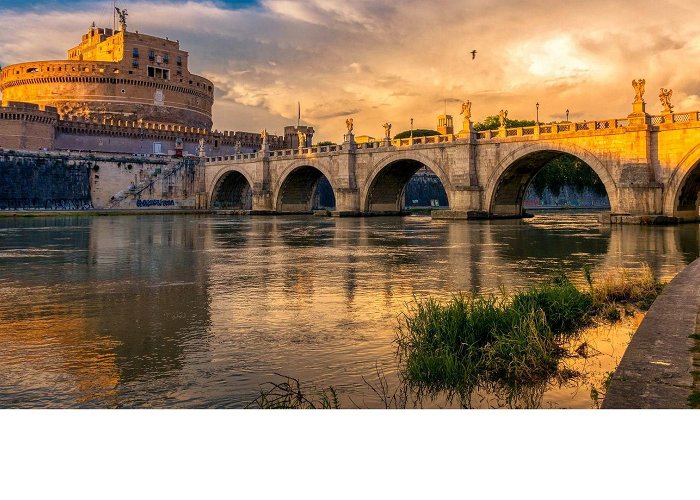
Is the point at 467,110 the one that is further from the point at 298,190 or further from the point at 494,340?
Result: the point at 494,340

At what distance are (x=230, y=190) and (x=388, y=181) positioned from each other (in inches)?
962

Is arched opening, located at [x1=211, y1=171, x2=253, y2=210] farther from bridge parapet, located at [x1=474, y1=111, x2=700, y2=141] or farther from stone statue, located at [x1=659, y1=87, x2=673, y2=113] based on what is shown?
stone statue, located at [x1=659, y1=87, x2=673, y2=113]

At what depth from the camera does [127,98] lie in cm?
7838

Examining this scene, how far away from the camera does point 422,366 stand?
576 centimetres

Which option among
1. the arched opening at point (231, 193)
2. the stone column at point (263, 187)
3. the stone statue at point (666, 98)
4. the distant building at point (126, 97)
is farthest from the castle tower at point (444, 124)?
the stone statue at point (666, 98)

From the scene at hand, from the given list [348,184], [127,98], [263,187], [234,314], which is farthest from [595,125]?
[127,98]

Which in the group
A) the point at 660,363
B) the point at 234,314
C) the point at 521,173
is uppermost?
the point at 521,173

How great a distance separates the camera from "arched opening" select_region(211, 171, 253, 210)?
67506mm

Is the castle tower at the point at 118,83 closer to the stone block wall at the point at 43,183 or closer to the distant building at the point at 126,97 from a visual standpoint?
the distant building at the point at 126,97

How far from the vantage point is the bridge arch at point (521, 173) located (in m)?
34.8
